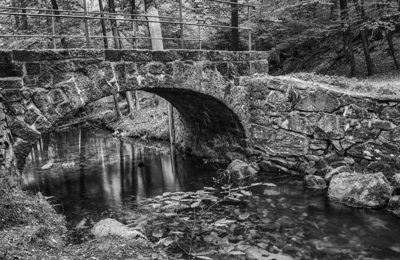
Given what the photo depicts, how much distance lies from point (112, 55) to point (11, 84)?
1.80 m

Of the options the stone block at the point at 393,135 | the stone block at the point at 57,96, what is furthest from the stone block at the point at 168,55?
the stone block at the point at 393,135

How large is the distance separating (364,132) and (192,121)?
519 centimetres

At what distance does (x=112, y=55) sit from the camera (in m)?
6.65

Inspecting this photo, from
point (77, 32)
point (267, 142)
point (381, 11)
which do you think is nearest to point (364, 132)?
point (267, 142)

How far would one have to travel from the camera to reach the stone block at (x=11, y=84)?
5.51m

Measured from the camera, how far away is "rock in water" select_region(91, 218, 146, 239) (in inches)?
200

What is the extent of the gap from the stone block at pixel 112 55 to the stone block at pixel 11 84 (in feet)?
5.06

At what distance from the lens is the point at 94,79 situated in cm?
642

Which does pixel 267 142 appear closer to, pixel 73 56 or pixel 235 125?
pixel 235 125

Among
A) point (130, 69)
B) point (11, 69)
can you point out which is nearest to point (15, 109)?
point (11, 69)

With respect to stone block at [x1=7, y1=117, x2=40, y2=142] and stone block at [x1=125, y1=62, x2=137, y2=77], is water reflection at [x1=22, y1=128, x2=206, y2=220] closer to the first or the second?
stone block at [x1=7, y1=117, x2=40, y2=142]

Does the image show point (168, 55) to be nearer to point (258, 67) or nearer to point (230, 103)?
point (230, 103)

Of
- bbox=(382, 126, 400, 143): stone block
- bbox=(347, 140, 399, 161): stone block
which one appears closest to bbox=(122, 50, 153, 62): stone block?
bbox=(347, 140, 399, 161): stone block

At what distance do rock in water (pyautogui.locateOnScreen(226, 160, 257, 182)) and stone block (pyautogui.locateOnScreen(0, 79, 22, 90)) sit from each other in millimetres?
5175
